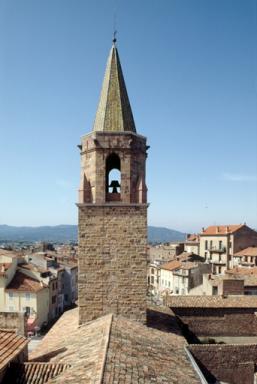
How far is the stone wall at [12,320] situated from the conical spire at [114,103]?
889 centimetres

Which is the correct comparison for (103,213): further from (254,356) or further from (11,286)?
(11,286)

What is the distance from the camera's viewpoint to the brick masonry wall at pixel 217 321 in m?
23.2

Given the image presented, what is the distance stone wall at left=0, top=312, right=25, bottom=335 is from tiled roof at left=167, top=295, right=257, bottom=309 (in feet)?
30.8

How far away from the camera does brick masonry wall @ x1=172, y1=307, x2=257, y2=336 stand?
23.2 meters

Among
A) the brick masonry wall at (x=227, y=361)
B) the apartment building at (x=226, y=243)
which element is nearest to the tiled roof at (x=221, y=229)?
the apartment building at (x=226, y=243)

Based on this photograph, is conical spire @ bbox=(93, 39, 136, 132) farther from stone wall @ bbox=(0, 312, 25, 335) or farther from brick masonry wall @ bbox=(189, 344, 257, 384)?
brick masonry wall @ bbox=(189, 344, 257, 384)

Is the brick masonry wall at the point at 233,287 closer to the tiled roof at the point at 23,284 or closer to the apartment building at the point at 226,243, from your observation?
the tiled roof at the point at 23,284

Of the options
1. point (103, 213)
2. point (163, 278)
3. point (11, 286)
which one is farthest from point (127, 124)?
point (163, 278)

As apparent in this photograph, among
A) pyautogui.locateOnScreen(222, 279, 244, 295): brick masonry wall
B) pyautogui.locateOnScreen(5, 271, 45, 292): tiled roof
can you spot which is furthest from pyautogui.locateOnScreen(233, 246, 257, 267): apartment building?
pyautogui.locateOnScreen(5, 271, 45, 292): tiled roof

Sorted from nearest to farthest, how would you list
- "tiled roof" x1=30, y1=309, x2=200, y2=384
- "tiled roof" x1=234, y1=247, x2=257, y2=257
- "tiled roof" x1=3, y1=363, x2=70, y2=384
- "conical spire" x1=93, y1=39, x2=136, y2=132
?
"tiled roof" x1=30, y1=309, x2=200, y2=384
"tiled roof" x1=3, y1=363, x2=70, y2=384
"conical spire" x1=93, y1=39, x2=136, y2=132
"tiled roof" x1=234, y1=247, x2=257, y2=257

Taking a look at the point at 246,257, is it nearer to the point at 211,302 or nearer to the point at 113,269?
the point at 211,302

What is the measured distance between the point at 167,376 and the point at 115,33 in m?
15.1

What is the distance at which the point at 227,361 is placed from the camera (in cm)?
1780

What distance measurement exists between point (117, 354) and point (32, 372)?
7.98 ft
